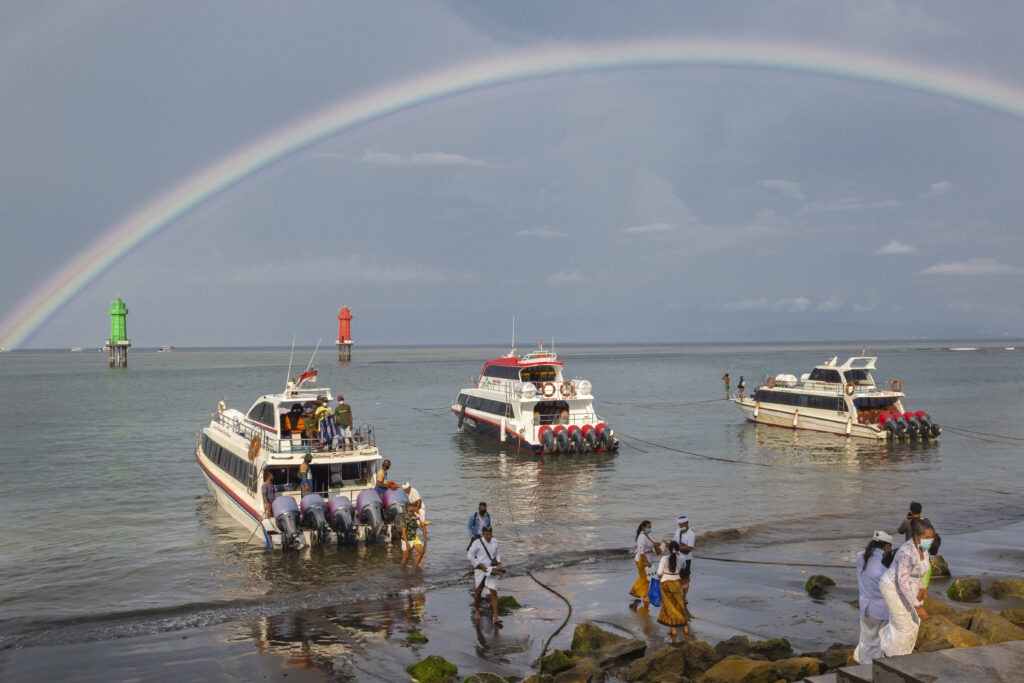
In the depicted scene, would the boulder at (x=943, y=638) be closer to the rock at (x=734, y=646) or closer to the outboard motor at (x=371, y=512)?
the rock at (x=734, y=646)

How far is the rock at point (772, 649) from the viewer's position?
11.7 metres

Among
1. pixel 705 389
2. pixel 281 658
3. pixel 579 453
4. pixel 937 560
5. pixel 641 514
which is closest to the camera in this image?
pixel 281 658

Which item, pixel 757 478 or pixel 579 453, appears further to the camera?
pixel 579 453

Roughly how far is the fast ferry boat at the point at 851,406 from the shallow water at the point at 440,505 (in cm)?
100

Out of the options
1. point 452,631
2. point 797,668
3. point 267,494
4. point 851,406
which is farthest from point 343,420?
point 851,406

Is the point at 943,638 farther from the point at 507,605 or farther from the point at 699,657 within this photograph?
the point at 507,605

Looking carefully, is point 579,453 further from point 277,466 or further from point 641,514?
point 277,466

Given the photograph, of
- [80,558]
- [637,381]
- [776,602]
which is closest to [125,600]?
[80,558]

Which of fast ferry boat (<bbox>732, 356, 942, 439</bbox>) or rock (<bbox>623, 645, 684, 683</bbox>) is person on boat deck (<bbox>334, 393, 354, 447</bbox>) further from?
fast ferry boat (<bbox>732, 356, 942, 439</bbox>)

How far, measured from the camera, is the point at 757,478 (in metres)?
32.5

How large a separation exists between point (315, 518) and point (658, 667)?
36.0 ft

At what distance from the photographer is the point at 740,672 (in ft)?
34.2

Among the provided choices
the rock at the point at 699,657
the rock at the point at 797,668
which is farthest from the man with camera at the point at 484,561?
the rock at the point at 797,668

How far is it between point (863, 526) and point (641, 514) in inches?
256
